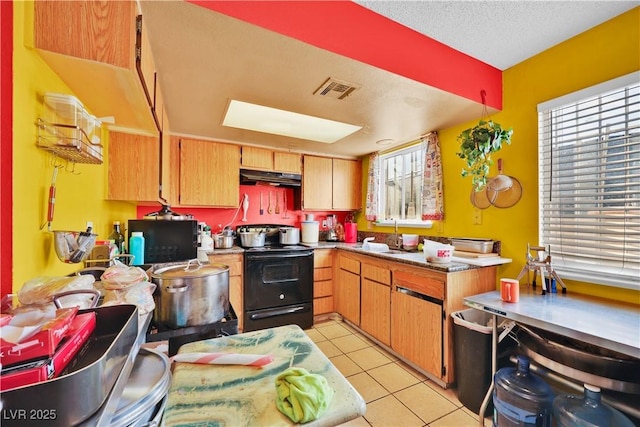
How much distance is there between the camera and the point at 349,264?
299 cm

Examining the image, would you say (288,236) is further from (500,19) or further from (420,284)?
(500,19)

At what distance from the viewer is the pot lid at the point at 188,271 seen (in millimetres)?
1245

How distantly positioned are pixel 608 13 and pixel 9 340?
110 inches

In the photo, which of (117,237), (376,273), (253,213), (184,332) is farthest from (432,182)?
(117,237)

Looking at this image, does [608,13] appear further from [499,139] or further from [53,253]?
[53,253]

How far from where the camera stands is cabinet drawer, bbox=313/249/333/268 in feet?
10.4

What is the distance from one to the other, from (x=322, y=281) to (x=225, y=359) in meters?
2.48

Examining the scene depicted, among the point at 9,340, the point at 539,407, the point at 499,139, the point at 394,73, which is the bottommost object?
the point at 539,407

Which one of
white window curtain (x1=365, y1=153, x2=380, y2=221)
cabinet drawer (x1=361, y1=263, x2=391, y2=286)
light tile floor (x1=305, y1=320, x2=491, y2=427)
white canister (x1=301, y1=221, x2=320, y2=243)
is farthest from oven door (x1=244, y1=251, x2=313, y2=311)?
white window curtain (x1=365, y1=153, x2=380, y2=221)

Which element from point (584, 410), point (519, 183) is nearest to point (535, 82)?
point (519, 183)

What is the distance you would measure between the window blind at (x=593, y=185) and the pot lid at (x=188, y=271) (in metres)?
2.17

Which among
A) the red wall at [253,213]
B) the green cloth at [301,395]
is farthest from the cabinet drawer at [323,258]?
the green cloth at [301,395]

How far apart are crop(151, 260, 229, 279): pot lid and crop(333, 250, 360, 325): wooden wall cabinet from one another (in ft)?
5.81

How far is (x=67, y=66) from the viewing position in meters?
0.97
